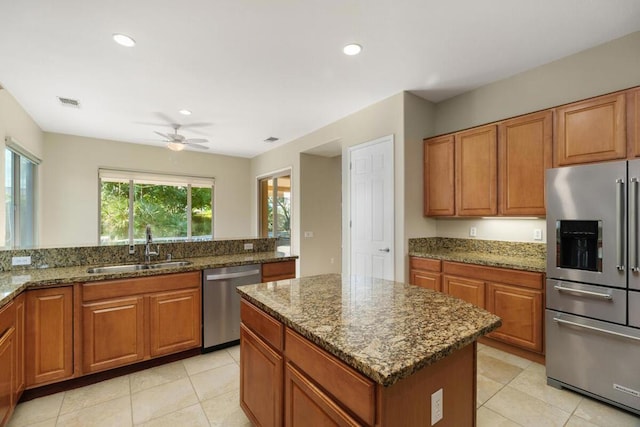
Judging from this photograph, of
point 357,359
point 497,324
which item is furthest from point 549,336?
point 357,359

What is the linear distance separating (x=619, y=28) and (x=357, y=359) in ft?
10.8

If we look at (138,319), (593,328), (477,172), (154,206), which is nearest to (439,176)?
(477,172)

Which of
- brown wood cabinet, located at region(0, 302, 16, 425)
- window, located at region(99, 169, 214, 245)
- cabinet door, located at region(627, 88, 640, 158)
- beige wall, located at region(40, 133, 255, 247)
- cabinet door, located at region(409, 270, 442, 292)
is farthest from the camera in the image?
window, located at region(99, 169, 214, 245)

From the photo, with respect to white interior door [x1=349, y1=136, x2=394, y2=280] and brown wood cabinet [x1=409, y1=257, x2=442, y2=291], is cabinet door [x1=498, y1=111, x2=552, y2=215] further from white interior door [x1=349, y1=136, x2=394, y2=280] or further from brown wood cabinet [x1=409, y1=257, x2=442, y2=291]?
white interior door [x1=349, y1=136, x2=394, y2=280]

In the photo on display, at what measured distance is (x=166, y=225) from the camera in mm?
6312

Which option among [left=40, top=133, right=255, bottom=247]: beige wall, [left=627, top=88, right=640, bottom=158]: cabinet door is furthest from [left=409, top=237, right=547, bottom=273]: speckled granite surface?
[left=40, top=133, right=255, bottom=247]: beige wall

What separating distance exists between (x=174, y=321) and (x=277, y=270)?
3.59ft

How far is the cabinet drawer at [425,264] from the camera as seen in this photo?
330 centimetres

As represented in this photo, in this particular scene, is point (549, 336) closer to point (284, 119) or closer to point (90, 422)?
point (90, 422)

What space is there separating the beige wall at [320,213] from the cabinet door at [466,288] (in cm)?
286

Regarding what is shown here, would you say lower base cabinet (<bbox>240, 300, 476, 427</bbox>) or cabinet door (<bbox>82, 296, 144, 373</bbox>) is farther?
cabinet door (<bbox>82, 296, 144, 373</bbox>)

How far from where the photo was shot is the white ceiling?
6.98 ft

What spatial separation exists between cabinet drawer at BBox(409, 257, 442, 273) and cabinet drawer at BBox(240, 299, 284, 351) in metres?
2.27

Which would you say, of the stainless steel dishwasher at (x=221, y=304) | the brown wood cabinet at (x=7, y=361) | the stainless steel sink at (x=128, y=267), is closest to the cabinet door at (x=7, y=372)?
the brown wood cabinet at (x=7, y=361)
